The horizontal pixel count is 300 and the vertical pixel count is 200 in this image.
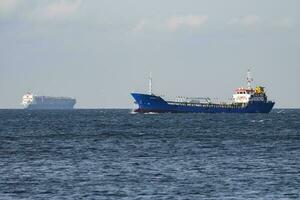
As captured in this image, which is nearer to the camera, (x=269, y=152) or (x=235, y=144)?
(x=269, y=152)

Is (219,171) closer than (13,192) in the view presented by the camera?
No

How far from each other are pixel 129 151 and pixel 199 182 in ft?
103

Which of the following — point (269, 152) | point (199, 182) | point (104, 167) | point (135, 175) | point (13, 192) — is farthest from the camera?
point (269, 152)

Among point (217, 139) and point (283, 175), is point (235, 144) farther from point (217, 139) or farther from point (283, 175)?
point (283, 175)

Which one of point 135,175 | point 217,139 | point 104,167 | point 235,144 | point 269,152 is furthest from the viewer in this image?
point 217,139

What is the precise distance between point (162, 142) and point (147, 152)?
19.4 metres

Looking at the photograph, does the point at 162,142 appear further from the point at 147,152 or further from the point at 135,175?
the point at 135,175

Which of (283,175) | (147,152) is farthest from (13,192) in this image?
(147,152)

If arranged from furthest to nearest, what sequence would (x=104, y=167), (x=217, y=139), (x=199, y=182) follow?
(x=217, y=139)
(x=104, y=167)
(x=199, y=182)

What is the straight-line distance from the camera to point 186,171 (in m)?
63.2

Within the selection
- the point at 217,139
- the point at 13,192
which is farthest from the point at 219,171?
the point at 217,139

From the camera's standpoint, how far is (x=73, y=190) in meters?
52.2

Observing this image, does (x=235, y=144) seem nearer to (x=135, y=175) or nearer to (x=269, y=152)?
(x=269, y=152)

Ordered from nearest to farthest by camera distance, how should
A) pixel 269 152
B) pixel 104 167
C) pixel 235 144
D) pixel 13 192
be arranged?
pixel 13 192 → pixel 104 167 → pixel 269 152 → pixel 235 144
